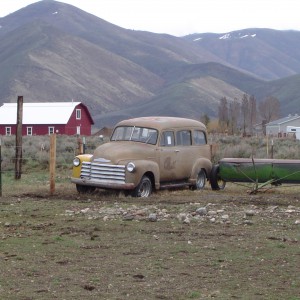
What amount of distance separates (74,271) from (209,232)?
11.1 ft

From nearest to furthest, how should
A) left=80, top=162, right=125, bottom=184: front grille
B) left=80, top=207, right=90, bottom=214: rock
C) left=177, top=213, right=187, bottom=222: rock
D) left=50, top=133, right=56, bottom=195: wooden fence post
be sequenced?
left=177, top=213, right=187, bottom=222: rock, left=80, top=207, right=90, bottom=214: rock, left=80, top=162, right=125, bottom=184: front grille, left=50, top=133, right=56, bottom=195: wooden fence post

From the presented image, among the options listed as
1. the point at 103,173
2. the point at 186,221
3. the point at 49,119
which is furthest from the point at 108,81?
the point at 186,221

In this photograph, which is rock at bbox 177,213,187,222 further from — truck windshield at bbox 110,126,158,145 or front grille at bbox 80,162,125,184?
truck windshield at bbox 110,126,158,145

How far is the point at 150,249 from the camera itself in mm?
10227

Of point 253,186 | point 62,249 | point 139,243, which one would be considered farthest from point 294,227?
point 253,186

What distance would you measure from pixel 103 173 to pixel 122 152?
672 mm

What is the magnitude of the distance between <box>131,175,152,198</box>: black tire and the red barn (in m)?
54.0

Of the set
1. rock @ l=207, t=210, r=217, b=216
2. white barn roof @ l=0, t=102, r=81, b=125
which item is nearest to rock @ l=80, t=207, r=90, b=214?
rock @ l=207, t=210, r=217, b=216

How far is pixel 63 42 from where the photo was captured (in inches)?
6786

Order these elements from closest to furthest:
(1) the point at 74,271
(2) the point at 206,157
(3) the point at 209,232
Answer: (1) the point at 74,271 → (3) the point at 209,232 → (2) the point at 206,157

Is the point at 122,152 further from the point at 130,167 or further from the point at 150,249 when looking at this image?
the point at 150,249

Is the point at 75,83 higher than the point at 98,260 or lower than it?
higher

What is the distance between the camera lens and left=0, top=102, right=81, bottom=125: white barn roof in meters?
72.8

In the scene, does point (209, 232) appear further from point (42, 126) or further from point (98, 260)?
point (42, 126)
